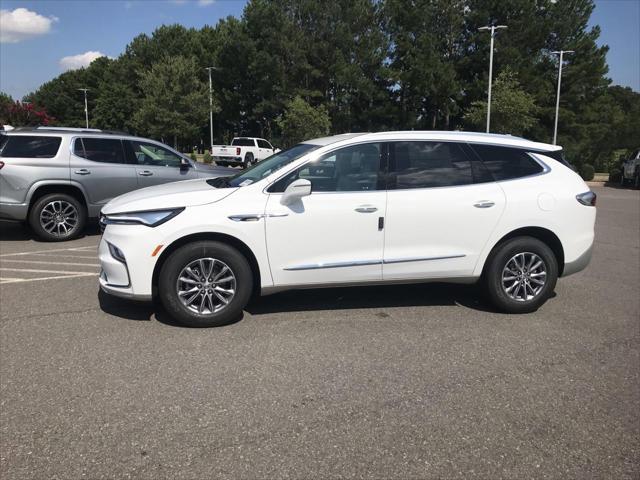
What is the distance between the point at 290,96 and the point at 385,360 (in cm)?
4569

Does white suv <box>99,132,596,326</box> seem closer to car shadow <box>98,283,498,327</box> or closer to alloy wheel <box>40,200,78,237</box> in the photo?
car shadow <box>98,283,498,327</box>

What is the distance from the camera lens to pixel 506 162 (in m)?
5.47

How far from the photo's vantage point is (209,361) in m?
4.20

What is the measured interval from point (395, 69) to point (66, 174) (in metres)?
42.2

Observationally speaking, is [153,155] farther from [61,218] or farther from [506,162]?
[506,162]

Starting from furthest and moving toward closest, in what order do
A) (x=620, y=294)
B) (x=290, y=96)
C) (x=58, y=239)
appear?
(x=290, y=96) → (x=58, y=239) → (x=620, y=294)

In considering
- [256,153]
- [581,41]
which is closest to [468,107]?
[581,41]

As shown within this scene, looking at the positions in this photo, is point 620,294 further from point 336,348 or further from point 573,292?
point 336,348

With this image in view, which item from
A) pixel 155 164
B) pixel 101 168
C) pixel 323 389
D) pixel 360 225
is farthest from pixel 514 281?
pixel 101 168

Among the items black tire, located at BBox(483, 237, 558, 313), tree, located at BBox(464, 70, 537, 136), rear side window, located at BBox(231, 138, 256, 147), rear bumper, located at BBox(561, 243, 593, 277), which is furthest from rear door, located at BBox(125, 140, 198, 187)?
tree, located at BBox(464, 70, 537, 136)

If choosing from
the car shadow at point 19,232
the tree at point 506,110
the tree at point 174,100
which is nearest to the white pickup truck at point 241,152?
the tree at point 174,100

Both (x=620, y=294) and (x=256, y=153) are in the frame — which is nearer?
(x=620, y=294)

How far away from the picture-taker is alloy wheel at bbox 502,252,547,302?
17.8 ft

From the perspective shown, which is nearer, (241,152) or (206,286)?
(206,286)
